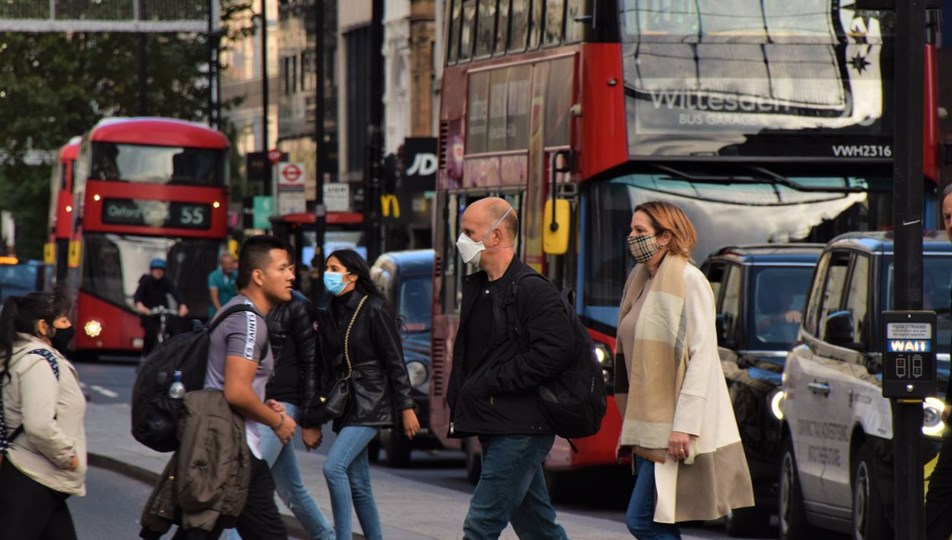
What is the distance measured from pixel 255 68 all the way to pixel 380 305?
73389 mm

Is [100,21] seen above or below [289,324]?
above

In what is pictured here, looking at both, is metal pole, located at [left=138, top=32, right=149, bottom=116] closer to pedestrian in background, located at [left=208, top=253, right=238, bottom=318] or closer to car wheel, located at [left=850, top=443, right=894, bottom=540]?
pedestrian in background, located at [left=208, top=253, right=238, bottom=318]

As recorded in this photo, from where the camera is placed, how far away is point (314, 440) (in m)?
11.4

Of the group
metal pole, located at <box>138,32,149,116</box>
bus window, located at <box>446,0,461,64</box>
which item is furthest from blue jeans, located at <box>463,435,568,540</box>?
metal pole, located at <box>138,32,149,116</box>

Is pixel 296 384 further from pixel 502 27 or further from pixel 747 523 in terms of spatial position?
pixel 502 27

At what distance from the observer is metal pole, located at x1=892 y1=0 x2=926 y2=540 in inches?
371

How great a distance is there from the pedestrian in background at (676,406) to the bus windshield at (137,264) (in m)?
34.1

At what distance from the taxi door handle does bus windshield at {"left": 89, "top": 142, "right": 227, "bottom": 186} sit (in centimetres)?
3050

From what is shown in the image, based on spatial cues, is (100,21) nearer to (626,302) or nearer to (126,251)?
(126,251)

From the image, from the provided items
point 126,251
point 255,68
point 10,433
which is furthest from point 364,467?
point 255,68

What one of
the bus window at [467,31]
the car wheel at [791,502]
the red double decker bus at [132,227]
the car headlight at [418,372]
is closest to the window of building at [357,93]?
the red double decker bus at [132,227]

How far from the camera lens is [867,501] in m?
12.0

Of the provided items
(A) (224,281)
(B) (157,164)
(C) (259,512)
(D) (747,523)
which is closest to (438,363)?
Result: (D) (747,523)

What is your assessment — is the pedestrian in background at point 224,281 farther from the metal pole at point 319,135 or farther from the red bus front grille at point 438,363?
the red bus front grille at point 438,363
